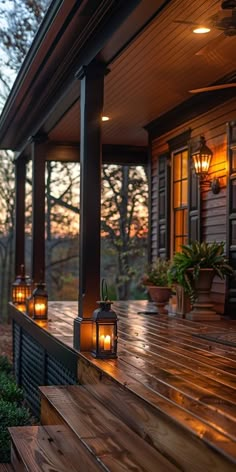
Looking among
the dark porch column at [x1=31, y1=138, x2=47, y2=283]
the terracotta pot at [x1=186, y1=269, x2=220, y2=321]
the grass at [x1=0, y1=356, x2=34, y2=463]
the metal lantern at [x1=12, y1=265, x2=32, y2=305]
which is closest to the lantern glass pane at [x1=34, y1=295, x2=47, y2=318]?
the grass at [x1=0, y1=356, x2=34, y2=463]

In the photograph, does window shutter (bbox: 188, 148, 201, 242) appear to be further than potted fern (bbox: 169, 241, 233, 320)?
Yes

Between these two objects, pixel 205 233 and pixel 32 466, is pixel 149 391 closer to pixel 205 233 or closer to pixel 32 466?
pixel 32 466

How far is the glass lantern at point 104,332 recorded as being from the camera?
4.45 m

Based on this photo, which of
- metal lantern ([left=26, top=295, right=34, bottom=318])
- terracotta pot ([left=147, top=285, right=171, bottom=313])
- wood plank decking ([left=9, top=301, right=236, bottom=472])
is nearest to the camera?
wood plank decking ([left=9, top=301, right=236, bottom=472])

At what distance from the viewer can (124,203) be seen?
15.8 meters

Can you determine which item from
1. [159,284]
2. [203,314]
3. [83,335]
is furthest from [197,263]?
[83,335]

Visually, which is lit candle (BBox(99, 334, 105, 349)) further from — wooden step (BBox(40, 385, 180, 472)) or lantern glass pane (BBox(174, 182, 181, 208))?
lantern glass pane (BBox(174, 182, 181, 208))

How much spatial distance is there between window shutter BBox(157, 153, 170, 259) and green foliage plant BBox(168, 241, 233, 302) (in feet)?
6.02

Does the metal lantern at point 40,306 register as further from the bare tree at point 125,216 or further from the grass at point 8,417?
the bare tree at point 125,216

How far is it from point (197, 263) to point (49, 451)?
3.69 m

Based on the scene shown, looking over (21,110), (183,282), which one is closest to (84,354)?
(183,282)

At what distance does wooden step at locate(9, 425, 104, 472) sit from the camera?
3.04m

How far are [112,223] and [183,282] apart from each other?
9.35 metres

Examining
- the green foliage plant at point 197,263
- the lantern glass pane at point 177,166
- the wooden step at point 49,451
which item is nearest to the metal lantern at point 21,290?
the lantern glass pane at point 177,166
